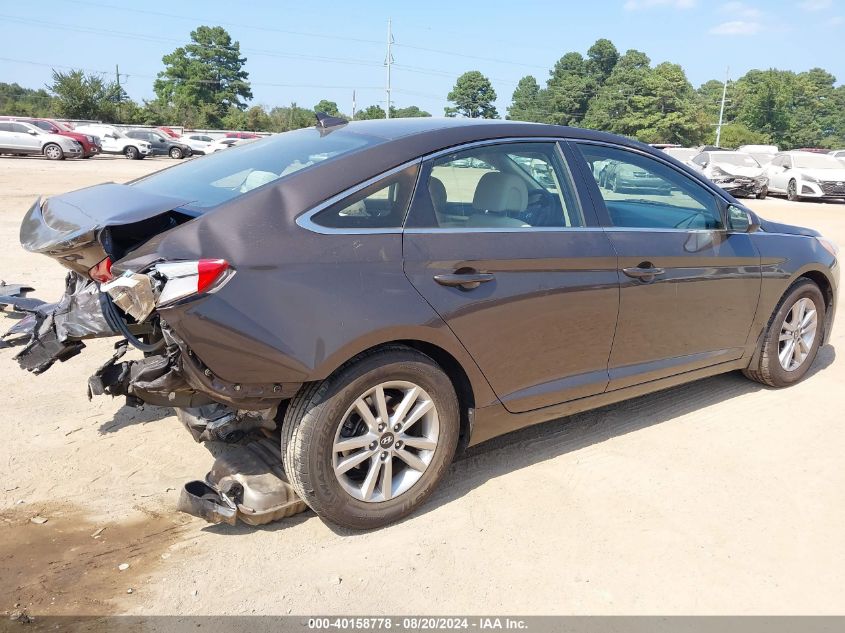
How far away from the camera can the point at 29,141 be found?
98.5ft

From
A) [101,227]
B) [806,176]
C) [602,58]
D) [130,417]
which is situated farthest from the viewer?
[602,58]

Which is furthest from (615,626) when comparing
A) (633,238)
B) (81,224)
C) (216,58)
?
(216,58)

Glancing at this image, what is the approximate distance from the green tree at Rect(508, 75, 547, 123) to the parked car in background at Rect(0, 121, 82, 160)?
72185 millimetres

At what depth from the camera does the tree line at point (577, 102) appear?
62.3 m

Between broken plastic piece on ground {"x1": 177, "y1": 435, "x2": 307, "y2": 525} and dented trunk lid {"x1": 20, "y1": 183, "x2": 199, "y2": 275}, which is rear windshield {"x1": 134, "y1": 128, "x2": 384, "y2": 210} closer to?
dented trunk lid {"x1": 20, "y1": 183, "x2": 199, "y2": 275}

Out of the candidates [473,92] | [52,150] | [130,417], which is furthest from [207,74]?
[130,417]

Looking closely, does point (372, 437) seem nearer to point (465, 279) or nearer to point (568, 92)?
point (465, 279)

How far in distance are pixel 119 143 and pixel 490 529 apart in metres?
38.0

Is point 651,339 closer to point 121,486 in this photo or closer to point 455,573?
point 455,573

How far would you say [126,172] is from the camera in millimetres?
25109

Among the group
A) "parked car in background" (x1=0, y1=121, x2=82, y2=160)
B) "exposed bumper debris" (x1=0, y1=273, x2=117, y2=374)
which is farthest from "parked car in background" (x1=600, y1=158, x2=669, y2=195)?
"parked car in background" (x1=0, y1=121, x2=82, y2=160)

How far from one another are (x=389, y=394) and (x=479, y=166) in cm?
123

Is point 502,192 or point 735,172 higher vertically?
point 502,192

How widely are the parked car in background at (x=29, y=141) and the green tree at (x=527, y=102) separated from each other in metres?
72.2
